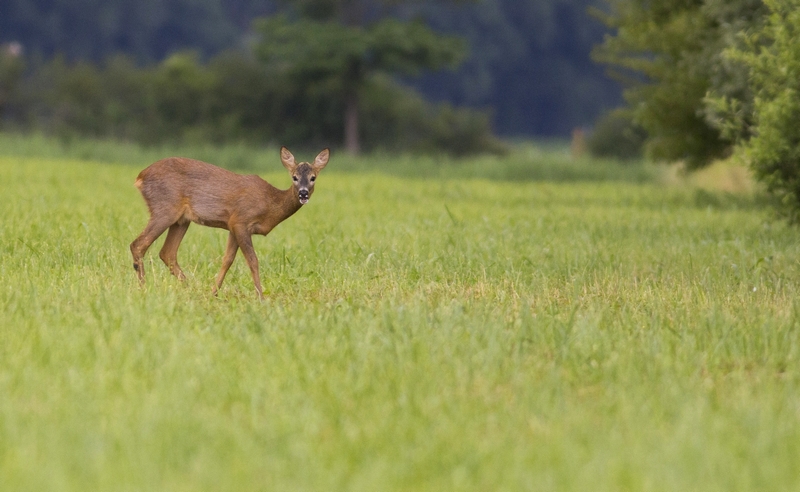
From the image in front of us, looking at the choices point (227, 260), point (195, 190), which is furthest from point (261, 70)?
point (227, 260)

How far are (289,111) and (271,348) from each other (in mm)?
39721

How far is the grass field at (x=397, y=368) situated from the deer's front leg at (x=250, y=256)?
0.19 metres

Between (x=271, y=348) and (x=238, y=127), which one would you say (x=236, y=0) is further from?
(x=271, y=348)

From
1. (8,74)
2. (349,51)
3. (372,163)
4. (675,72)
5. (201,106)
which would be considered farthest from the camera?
(201,106)

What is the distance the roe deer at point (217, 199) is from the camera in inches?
338

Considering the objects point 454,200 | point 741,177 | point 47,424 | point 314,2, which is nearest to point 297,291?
point 47,424

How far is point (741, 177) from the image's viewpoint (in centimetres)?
2473

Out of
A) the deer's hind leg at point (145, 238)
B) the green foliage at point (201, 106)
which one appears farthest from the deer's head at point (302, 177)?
the green foliage at point (201, 106)

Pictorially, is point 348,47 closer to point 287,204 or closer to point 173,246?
point 173,246

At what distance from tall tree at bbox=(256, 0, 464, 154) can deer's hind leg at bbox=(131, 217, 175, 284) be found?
31022 millimetres

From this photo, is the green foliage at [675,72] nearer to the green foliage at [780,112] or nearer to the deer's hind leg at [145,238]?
the green foliage at [780,112]

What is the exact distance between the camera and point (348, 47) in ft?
129

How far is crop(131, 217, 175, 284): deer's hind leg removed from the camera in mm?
8773

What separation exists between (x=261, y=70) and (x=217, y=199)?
38.7 meters
